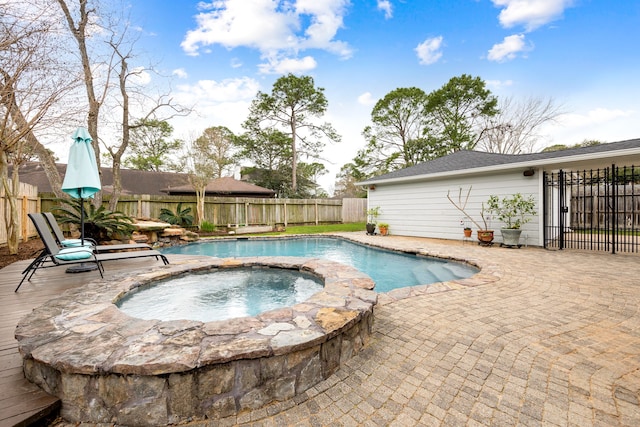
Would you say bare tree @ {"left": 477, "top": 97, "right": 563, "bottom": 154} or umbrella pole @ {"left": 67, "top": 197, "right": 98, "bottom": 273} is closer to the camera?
umbrella pole @ {"left": 67, "top": 197, "right": 98, "bottom": 273}

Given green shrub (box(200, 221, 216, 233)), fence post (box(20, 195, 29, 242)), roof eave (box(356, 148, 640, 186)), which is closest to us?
roof eave (box(356, 148, 640, 186))

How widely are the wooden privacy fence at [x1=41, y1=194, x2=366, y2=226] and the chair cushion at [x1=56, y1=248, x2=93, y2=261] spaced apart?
7057 millimetres

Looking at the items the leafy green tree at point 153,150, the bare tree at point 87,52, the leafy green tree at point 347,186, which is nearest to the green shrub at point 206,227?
the bare tree at point 87,52

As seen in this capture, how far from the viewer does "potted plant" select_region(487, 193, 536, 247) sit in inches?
291

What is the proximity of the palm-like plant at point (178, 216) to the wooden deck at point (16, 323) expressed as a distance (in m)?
6.12

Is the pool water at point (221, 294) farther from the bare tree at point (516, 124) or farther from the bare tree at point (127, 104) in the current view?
the bare tree at point (516, 124)

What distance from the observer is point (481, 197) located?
8617mm

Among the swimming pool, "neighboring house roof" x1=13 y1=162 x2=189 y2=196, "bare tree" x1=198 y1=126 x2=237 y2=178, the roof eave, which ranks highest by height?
"bare tree" x1=198 y1=126 x2=237 y2=178

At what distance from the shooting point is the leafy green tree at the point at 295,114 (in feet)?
59.2

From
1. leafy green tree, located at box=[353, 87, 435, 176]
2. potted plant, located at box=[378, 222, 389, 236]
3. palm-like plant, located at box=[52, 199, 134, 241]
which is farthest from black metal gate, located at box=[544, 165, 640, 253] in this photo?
palm-like plant, located at box=[52, 199, 134, 241]

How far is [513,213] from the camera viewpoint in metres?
7.64

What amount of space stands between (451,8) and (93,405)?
1345cm

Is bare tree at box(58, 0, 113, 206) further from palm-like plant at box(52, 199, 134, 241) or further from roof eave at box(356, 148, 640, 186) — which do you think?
roof eave at box(356, 148, 640, 186)

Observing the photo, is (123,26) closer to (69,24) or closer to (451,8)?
(69,24)
